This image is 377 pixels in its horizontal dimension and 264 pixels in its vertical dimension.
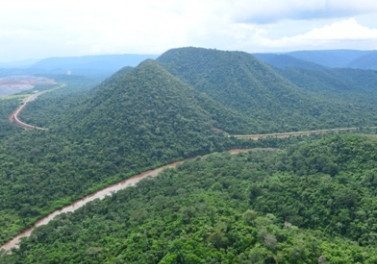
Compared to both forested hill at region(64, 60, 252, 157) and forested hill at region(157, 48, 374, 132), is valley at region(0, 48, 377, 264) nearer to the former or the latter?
forested hill at region(64, 60, 252, 157)

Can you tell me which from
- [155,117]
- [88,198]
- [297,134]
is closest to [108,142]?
[155,117]

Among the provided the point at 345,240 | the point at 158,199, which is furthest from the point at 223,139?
the point at 345,240

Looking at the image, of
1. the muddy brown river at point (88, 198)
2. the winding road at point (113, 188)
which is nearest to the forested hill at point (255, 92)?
the winding road at point (113, 188)

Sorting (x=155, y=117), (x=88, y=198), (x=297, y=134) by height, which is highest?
(x=155, y=117)

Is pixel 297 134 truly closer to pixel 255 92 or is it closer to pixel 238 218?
pixel 255 92

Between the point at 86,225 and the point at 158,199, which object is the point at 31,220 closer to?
the point at 86,225

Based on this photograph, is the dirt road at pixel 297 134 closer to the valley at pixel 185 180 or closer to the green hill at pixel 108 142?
the valley at pixel 185 180

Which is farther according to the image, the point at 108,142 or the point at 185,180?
the point at 108,142

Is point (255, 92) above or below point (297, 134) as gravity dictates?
above

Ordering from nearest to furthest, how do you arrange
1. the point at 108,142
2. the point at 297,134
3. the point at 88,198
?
the point at 88,198
the point at 108,142
the point at 297,134
